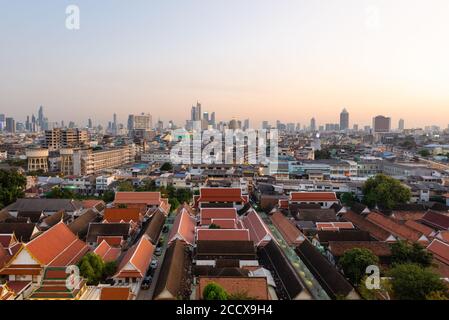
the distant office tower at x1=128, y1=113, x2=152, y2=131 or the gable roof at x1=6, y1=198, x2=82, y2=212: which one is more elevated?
the distant office tower at x1=128, y1=113, x2=152, y2=131

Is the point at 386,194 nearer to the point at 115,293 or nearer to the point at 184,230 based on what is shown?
the point at 184,230

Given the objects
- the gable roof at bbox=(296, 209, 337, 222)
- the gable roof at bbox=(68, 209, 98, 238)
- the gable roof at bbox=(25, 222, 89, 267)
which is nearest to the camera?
the gable roof at bbox=(25, 222, 89, 267)

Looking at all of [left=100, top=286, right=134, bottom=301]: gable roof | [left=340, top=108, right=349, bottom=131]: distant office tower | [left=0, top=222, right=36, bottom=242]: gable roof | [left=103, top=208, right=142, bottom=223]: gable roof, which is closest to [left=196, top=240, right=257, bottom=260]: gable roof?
[left=100, top=286, right=134, bottom=301]: gable roof

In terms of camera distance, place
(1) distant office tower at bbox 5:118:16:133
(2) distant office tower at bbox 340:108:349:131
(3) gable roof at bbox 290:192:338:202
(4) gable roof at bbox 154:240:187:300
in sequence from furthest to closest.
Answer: (2) distant office tower at bbox 340:108:349:131, (1) distant office tower at bbox 5:118:16:133, (3) gable roof at bbox 290:192:338:202, (4) gable roof at bbox 154:240:187:300

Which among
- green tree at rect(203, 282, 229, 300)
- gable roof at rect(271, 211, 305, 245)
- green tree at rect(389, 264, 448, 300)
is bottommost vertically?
gable roof at rect(271, 211, 305, 245)

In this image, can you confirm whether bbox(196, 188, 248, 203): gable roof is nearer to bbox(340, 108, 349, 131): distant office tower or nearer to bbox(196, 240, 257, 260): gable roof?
bbox(196, 240, 257, 260): gable roof

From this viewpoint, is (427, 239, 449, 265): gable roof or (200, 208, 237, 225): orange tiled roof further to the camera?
(200, 208, 237, 225): orange tiled roof

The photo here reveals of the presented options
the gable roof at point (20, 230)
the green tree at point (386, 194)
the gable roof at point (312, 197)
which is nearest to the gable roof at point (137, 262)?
the gable roof at point (20, 230)
